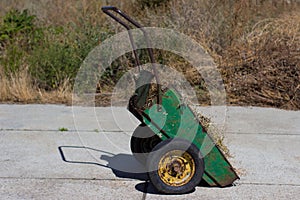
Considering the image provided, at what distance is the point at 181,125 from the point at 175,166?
12.6 inches

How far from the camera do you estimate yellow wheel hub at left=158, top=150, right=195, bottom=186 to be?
4.26 meters

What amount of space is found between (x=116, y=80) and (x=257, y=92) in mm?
2161

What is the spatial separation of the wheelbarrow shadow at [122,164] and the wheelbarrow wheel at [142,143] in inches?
5.4

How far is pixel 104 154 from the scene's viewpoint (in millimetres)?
5539

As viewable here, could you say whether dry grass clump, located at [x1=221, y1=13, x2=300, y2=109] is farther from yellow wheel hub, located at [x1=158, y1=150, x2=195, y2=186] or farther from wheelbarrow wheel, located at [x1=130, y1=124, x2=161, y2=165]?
yellow wheel hub, located at [x1=158, y1=150, x2=195, y2=186]

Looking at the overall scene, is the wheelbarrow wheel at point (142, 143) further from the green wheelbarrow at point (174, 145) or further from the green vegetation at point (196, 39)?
the green vegetation at point (196, 39)

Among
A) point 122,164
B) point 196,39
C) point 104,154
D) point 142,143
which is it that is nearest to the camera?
point 142,143

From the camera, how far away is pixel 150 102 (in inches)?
171

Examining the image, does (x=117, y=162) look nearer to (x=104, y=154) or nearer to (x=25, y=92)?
(x=104, y=154)

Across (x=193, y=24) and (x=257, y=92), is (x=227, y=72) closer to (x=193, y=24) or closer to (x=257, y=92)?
(x=257, y=92)

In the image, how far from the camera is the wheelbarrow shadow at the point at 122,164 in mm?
4613

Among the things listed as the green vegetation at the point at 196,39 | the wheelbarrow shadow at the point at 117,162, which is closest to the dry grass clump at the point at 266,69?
the green vegetation at the point at 196,39

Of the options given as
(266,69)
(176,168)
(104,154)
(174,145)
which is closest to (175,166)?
(176,168)

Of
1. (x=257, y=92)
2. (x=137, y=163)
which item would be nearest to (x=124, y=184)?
(x=137, y=163)
